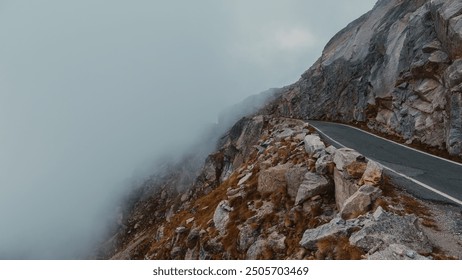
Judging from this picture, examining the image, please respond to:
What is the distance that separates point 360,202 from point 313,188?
10.4 ft

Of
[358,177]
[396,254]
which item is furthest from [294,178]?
[396,254]

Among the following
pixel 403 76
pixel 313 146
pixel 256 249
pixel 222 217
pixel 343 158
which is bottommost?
pixel 256 249

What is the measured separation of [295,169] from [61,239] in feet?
542

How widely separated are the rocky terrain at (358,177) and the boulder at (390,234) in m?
0.03

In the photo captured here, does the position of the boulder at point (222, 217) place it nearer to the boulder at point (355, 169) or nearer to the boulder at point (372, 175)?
the boulder at point (355, 169)

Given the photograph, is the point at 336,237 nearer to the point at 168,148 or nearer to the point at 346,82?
the point at 346,82

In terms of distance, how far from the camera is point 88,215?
14088 centimetres

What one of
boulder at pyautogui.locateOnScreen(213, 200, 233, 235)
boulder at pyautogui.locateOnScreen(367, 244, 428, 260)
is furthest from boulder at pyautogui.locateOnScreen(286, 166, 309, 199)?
boulder at pyautogui.locateOnScreen(367, 244, 428, 260)

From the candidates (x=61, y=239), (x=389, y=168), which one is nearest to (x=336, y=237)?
(x=389, y=168)

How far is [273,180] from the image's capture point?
678 inches

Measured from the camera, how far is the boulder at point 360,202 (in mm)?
10844

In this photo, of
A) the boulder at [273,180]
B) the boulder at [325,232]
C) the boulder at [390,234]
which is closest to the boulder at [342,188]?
the boulder at [325,232]

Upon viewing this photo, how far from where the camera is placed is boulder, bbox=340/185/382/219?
1084cm

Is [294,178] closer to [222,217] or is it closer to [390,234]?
[222,217]
